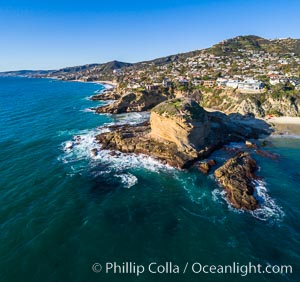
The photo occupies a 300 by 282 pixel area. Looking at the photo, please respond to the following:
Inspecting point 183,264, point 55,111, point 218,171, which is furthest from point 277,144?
point 55,111

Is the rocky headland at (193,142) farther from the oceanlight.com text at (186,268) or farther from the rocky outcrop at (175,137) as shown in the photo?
the oceanlight.com text at (186,268)

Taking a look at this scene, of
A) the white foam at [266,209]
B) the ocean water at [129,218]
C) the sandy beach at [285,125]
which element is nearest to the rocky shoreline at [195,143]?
the white foam at [266,209]

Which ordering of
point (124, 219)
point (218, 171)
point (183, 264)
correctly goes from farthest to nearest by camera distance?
1. point (218, 171)
2. point (124, 219)
3. point (183, 264)

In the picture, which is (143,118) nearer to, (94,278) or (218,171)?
(218,171)

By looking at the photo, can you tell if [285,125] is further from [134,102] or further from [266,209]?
[134,102]

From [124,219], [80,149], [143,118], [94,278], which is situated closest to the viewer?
[94,278]

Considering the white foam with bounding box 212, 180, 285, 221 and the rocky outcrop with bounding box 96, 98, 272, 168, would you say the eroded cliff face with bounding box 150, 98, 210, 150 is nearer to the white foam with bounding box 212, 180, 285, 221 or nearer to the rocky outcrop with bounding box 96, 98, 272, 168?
the rocky outcrop with bounding box 96, 98, 272, 168

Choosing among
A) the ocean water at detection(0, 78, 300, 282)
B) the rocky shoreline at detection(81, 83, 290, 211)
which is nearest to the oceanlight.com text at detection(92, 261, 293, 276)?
the ocean water at detection(0, 78, 300, 282)

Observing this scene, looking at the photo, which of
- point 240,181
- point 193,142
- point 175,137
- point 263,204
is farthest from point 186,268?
point 193,142
